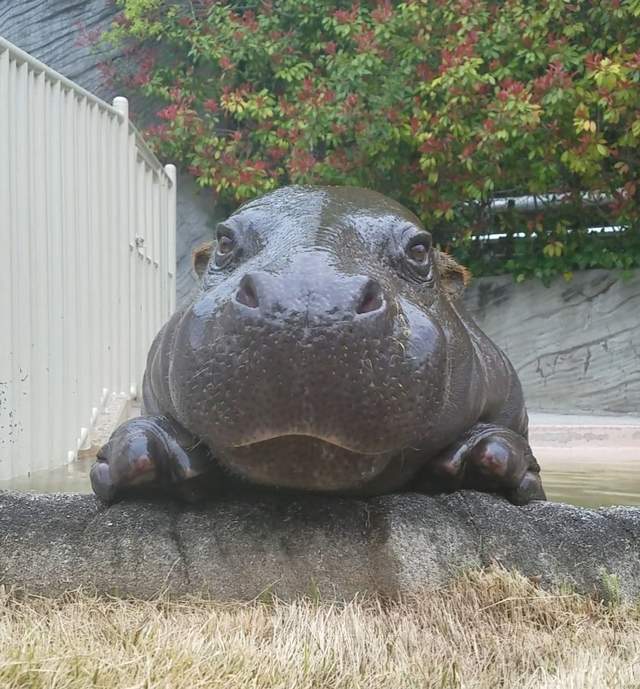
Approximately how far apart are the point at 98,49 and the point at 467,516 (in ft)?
31.5

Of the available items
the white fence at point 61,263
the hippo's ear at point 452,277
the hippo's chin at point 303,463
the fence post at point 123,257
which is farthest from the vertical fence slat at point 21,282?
the hippo's chin at point 303,463

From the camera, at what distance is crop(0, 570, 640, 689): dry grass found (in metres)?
1.31

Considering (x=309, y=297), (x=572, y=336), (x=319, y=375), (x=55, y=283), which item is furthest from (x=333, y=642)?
(x=572, y=336)

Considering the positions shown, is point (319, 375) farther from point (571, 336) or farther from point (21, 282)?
point (571, 336)

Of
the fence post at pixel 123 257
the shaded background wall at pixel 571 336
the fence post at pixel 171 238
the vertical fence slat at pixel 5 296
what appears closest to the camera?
the vertical fence slat at pixel 5 296

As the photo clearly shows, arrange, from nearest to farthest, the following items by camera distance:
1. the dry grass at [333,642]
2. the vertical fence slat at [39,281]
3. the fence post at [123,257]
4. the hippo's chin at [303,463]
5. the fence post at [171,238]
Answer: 1. the dry grass at [333,642]
2. the hippo's chin at [303,463]
3. the vertical fence slat at [39,281]
4. the fence post at [123,257]
5. the fence post at [171,238]

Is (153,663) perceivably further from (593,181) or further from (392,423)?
(593,181)

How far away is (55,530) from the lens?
1906mm

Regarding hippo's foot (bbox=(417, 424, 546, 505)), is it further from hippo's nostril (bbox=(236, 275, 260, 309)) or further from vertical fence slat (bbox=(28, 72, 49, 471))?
vertical fence slat (bbox=(28, 72, 49, 471))

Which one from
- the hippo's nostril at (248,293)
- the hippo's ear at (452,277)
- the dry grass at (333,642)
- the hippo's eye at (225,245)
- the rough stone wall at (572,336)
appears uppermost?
the hippo's nostril at (248,293)

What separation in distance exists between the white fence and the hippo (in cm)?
202

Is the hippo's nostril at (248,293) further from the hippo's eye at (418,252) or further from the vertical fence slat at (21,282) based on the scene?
the vertical fence slat at (21,282)

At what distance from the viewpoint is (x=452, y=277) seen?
7.48ft

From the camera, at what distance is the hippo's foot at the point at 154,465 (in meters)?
1.89
